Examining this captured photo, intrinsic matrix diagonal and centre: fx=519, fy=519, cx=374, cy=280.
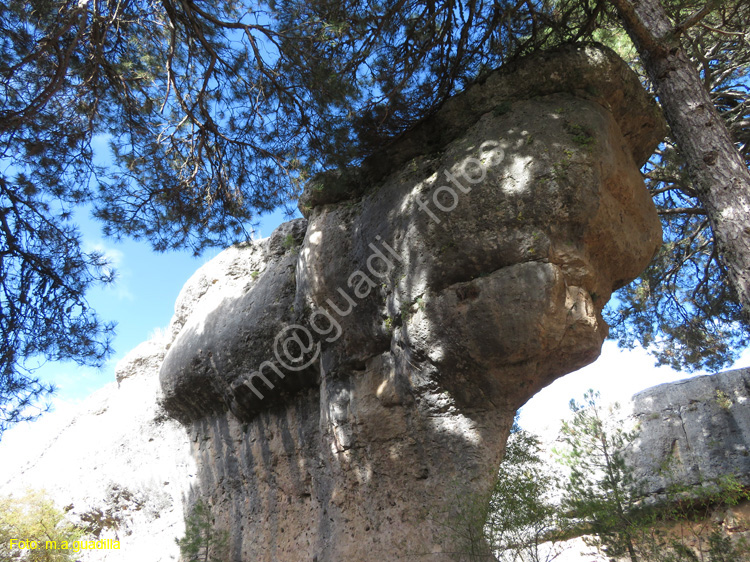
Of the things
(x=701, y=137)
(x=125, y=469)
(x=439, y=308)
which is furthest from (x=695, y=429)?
(x=125, y=469)

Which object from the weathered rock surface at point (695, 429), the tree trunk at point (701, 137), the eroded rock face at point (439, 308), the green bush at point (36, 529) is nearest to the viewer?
the tree trunk at point (701, 137)

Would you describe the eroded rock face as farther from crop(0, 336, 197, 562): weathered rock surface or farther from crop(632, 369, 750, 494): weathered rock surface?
crop(632, 369, 750, 494): weathered rock surface

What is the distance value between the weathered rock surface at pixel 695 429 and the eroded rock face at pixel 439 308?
160 inches

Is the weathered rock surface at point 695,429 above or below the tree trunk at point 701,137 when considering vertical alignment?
below

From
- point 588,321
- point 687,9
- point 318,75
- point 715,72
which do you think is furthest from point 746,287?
point 715,72

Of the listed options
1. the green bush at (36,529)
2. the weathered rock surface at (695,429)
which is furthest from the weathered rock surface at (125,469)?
the weathered rock surface at (695,429)

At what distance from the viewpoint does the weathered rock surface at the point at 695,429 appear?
7.64 meters

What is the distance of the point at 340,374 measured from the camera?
582cm

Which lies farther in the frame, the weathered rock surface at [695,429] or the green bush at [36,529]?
the green bush at [36,529]

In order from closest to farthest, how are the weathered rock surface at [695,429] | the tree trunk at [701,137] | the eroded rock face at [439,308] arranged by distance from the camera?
the tree trunk at [701,137] < the eroded rock face at [439,308] < the weathered rock surface at [695,429]

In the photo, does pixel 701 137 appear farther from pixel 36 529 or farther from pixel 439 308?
pixel 36 529

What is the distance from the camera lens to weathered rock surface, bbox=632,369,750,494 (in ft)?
25.1

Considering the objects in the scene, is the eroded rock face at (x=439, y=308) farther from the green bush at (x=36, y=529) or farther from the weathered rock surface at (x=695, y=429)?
the weathered rock surface at (x=695, y=429)

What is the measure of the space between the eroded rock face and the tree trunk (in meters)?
0.41
